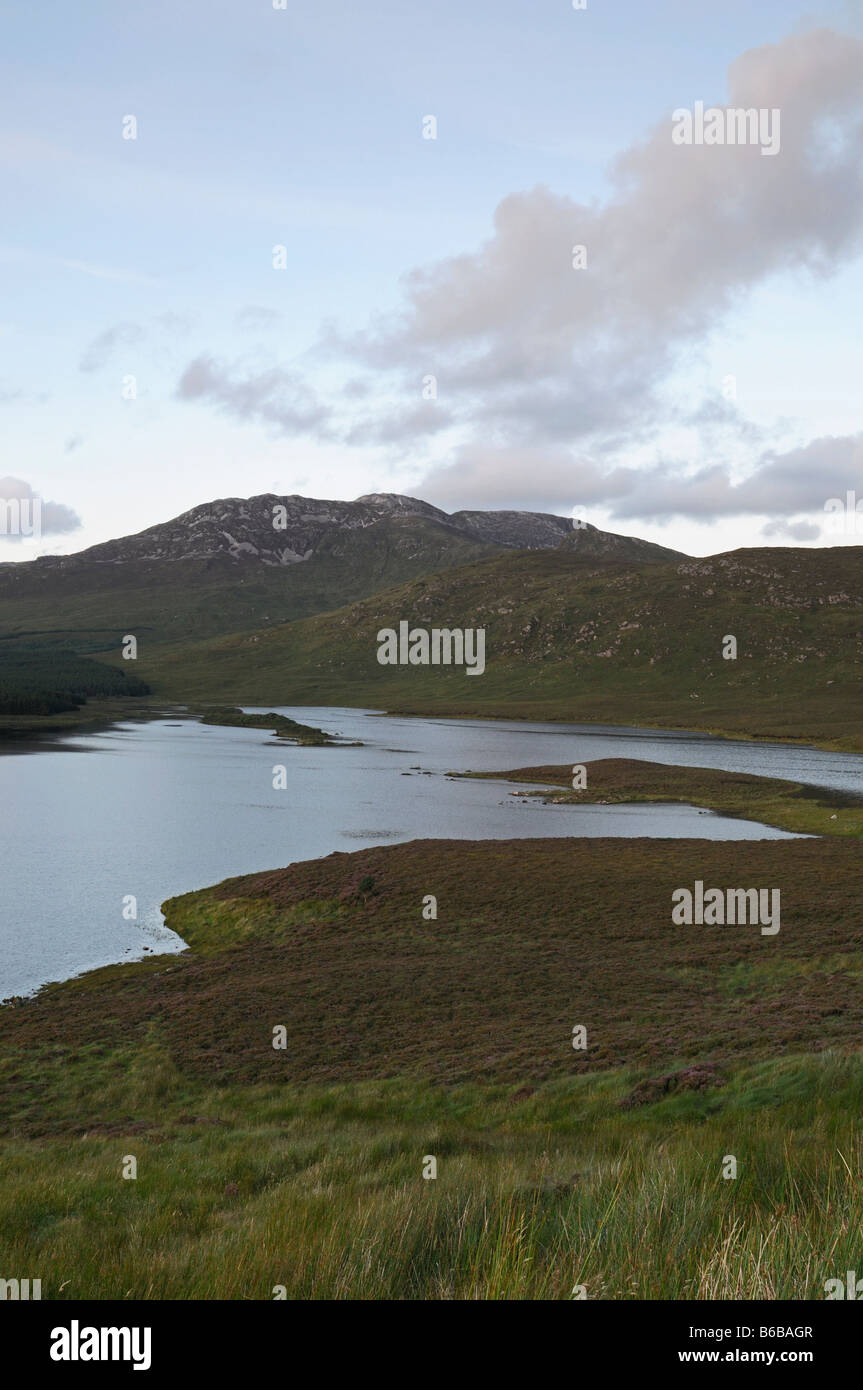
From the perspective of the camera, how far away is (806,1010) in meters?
23.1

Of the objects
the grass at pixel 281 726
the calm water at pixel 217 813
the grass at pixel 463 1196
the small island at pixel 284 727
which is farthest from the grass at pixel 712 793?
the grass at pixel 463 1196

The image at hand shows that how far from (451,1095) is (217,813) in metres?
59.7

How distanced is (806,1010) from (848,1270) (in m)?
19.9

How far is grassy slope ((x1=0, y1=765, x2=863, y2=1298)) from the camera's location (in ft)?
21.4

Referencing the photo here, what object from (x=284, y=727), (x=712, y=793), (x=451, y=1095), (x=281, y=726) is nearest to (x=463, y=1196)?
(x=451, y=1095)

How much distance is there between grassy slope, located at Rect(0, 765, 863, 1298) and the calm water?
16.4 feet

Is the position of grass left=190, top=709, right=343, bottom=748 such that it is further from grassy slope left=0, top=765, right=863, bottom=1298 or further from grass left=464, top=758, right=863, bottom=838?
grassy slope left=0, top=765, right=863, bottom=1298

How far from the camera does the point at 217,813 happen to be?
7581 centimetres

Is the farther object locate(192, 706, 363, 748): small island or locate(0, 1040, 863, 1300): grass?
locate(192, 706, 363, 748): small island

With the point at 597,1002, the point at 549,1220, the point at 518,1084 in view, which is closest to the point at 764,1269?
the point at 549,1220

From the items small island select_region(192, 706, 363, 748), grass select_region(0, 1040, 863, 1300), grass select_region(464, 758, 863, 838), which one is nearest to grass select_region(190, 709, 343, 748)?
small island select_region(192, 706, 363, 748)

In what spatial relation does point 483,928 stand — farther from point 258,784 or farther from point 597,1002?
point 258,784

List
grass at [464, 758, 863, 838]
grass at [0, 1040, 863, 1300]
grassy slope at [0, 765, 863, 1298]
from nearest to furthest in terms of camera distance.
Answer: grass at [0, 1040, 863, 1300] < grassy slope at [0, 765, 863, 1298] < grass at [464, 758, 863, 838]

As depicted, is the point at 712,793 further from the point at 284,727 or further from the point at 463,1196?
the point at 284,727
